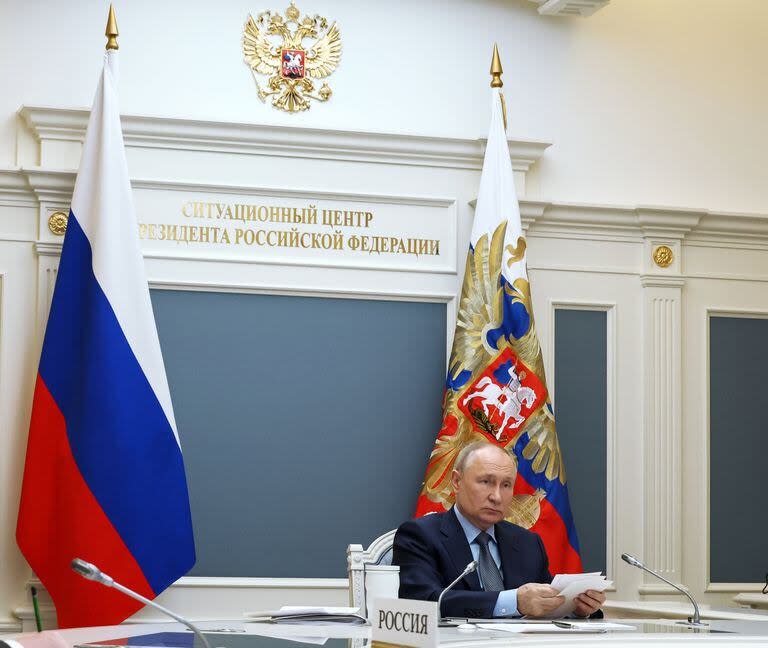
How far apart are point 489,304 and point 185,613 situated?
215 cm

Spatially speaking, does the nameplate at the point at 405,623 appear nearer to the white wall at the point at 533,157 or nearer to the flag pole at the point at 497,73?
the white wall at the point at 533,157

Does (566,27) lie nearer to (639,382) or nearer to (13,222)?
(639,382)

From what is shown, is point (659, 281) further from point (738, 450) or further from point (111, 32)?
point (111, 32)

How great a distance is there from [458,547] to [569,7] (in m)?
3.43

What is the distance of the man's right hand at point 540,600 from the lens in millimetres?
3949

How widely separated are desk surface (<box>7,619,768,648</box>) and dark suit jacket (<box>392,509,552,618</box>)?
2.64 ft

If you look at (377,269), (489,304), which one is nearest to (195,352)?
(377,269)

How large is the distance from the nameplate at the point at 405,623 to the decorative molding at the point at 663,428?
3785 mm

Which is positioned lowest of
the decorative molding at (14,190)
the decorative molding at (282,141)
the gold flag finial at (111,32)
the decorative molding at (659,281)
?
the decorative molding at (659,281)

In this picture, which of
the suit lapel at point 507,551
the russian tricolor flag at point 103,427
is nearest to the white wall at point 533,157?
the russian tricolor flag at point 103,427

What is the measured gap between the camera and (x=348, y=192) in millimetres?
6387

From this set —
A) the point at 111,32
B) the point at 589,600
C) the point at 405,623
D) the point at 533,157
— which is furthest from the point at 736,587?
the point at 111,32

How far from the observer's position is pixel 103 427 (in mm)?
5676

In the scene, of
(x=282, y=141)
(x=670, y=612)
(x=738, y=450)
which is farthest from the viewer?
(x=738, y=450)
